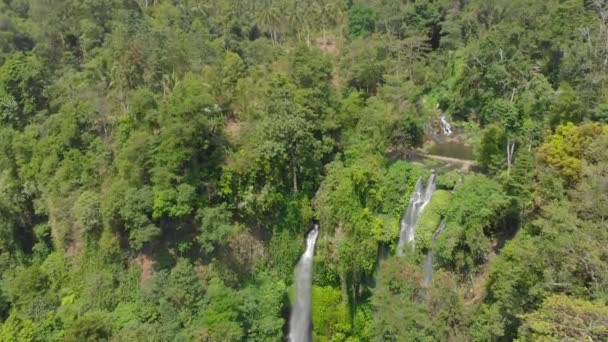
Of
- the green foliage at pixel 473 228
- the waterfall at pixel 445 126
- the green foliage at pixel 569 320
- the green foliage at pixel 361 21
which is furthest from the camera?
the green foliage at pixel 361 21

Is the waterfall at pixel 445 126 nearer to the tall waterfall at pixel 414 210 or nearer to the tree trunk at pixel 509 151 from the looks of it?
the tall waterfall at pixel 414 210

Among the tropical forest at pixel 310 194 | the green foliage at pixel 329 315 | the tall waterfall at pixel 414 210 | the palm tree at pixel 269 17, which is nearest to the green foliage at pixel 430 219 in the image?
the tropical forest at pixel 310 194

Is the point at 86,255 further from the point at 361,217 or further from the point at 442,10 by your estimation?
the point at 442,10

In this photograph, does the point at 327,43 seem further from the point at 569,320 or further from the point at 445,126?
the point at 569,320

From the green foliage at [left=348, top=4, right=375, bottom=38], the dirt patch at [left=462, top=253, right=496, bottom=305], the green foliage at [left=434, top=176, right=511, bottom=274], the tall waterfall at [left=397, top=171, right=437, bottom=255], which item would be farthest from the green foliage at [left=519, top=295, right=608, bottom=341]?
the green foliage at [left=348, top=4, right=375, bottom=38]

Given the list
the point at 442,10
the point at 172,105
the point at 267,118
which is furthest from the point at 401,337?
the point at 442,10
